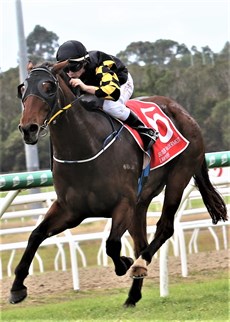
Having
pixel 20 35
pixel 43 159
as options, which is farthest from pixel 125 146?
pixel 43 159

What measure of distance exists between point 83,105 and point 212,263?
10.5 ft

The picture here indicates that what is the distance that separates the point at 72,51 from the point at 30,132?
893 millimetres

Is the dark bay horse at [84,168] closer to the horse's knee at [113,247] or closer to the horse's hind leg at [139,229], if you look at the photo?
the horse's knee at [113,247]

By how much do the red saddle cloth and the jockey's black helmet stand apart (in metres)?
0.72

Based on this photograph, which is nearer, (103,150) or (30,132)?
(30,132)

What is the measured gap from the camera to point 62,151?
5262mm

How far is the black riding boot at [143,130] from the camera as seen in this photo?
18.8 feet

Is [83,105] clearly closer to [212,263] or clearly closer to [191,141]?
[191,141]

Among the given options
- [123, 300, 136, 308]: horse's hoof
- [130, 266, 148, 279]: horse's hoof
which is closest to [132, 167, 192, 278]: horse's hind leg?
[123, 300, 136, 308]: horse's hoof

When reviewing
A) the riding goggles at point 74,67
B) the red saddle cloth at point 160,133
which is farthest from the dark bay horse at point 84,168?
the red saddle cloth at point 160,133

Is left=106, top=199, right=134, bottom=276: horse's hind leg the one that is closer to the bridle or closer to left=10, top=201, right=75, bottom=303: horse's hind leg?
left=10, top=201, right=75, bottom=303: horse's hind leg

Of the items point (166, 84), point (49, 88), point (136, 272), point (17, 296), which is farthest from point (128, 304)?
point (166, 84)

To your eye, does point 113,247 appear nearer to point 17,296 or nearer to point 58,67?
point 17,296

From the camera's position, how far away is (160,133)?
6105mm
